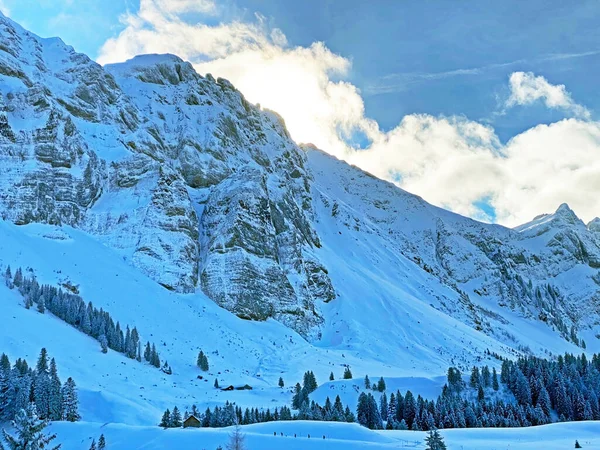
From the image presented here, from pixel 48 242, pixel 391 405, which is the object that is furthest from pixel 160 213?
pixel 391 405

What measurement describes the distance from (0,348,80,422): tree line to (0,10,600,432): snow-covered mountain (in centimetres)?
470

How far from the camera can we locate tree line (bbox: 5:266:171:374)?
299 ft

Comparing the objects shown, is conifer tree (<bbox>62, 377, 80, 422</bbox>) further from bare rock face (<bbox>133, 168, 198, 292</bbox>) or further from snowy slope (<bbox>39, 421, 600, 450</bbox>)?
bare rock face (<bbox>133, 168, 198, 292</bbox>)

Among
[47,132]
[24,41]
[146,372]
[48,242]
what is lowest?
[146,372]

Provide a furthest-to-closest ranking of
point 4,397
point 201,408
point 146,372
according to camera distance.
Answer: point 146,372 < point 201,408 < point 4,397

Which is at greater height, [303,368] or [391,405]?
[303,368]

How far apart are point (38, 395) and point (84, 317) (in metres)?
30.5

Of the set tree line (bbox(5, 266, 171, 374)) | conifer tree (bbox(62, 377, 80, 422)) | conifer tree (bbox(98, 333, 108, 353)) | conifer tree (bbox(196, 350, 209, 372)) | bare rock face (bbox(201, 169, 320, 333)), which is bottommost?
conifer tree (bbox(62, 377, 80, 422))

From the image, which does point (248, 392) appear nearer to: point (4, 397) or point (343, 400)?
point (343, 400)

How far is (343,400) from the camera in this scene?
87.3 m

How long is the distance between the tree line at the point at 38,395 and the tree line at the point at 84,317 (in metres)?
23.4

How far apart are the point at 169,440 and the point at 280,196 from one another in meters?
129

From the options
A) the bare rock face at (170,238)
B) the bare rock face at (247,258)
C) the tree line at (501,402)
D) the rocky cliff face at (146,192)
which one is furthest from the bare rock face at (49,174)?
the tree line at (501,402)

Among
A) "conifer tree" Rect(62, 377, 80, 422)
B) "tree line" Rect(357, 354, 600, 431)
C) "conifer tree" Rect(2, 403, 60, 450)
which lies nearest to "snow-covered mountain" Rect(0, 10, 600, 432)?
"conifer tree" Rect(62, 377, 80, 422)
